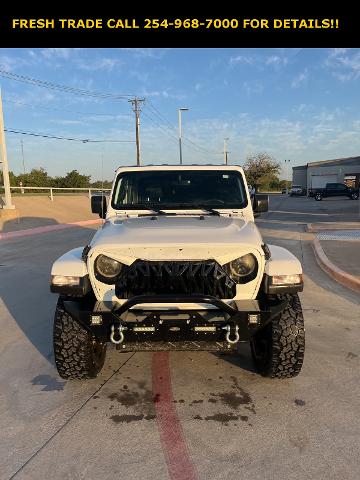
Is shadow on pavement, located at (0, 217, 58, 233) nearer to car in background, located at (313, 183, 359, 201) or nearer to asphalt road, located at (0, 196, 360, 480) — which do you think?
asphalt road, located at (0, 196, 360, 480)

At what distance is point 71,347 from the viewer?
10.8 ft

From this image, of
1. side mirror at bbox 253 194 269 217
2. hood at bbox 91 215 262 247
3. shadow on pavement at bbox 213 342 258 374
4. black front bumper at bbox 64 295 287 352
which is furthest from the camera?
side mirror at bbox 253 194 269 217

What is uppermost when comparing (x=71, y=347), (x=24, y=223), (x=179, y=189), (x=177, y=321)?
(x=179, y=189)

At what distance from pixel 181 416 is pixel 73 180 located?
62.8 m

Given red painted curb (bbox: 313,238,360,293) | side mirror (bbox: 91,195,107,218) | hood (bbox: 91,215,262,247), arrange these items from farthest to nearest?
red painted curb (bbox: 313,238,360,293) → side mirror (bbox: 91,195,107,218) → hood (bbox: 91,215,262,247)

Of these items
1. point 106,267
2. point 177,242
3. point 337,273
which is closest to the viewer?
point 177,242

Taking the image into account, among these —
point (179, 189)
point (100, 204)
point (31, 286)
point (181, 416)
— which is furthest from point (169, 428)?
point (31, 286)

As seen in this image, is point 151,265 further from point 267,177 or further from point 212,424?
point 267,177

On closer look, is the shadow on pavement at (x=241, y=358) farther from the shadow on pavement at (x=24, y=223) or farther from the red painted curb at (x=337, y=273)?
the shadow on pavement at (x=24, y=223)

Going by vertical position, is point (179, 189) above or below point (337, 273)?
above

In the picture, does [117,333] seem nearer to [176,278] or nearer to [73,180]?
[176,278]

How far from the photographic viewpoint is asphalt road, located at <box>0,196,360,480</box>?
2.45m

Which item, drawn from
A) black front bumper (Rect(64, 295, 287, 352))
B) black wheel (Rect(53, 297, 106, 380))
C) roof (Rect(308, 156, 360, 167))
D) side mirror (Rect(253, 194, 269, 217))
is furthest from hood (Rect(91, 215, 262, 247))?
roof (Rect(308, 156, 360, 167))

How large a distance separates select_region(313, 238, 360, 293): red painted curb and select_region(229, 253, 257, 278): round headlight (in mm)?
3879
